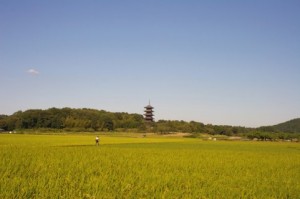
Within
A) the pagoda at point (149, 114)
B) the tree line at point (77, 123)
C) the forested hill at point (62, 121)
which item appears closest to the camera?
the tree line at point (77, 123)

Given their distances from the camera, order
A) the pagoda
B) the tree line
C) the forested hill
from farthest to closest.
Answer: the pagoda < the forested hill < the tree line

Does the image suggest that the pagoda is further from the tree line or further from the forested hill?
the forested hill

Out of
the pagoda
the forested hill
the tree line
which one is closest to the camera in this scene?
the tree line

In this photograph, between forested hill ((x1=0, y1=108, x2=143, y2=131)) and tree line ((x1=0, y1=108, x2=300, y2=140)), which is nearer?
tree line ((x1=0, y1=108, x2=300, y2=140))

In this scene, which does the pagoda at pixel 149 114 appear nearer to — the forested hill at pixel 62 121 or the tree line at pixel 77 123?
the tree line at pixel 77 123

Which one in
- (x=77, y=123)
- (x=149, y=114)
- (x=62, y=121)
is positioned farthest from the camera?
(x=149, y=114)

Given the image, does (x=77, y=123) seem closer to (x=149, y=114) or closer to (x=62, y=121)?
(x=62, y=121)

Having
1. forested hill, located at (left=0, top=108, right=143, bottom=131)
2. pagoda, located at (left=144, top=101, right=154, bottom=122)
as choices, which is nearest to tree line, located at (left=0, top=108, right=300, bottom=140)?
forested hill, located at (left=0, top=108, right=143, bottom=131)

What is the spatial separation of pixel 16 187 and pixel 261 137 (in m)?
124

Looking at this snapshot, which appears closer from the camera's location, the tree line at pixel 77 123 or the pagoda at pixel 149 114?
the tree line at pixel 77 123

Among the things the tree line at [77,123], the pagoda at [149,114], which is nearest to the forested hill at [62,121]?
the tree line at [77,123]

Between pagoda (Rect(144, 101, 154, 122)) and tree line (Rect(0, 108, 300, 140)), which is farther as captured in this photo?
pagoda (Rect(144, 101, 154, 122))

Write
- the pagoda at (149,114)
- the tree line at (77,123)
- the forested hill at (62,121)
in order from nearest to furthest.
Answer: the tree line at (77,123)
the forested hill at (62,121)
the pagoda at (149,114)

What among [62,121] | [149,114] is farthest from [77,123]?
[149,114]
